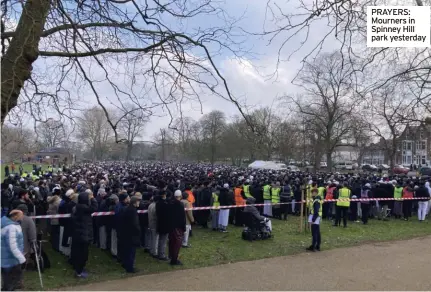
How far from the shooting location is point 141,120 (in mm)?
5812

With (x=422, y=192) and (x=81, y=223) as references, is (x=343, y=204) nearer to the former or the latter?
(x=422, y=192)

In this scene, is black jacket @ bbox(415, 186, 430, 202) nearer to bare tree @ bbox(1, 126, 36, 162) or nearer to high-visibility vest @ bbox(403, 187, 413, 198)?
high-visibility vest @ bbox(403, 187, 413, 198)

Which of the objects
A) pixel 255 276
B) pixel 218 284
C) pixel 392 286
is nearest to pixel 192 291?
pixel 218 284

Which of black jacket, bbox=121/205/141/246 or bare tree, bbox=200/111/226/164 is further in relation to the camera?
bare tree, bbox=200/111/226/164

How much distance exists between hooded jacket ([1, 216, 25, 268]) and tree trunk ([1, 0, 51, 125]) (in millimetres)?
2081

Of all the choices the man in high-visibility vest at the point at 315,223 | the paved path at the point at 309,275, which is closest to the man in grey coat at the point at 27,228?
the paved path at the point at 309,275

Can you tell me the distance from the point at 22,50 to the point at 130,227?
177 inches

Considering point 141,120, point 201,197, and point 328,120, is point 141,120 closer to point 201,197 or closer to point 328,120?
point 201,197

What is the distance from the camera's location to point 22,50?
5129mm

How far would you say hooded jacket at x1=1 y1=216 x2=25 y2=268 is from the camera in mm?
6332

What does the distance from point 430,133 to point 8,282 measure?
49.4 feet

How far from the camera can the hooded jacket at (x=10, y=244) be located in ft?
20.8

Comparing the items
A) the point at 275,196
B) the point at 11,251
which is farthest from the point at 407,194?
the point at 11,251

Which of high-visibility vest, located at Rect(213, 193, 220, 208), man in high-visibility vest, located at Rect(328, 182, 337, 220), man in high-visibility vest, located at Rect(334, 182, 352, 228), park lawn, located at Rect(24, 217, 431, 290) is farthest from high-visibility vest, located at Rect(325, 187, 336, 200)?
high-visibility vest, located at Rect(213, 193, 220, 208)
